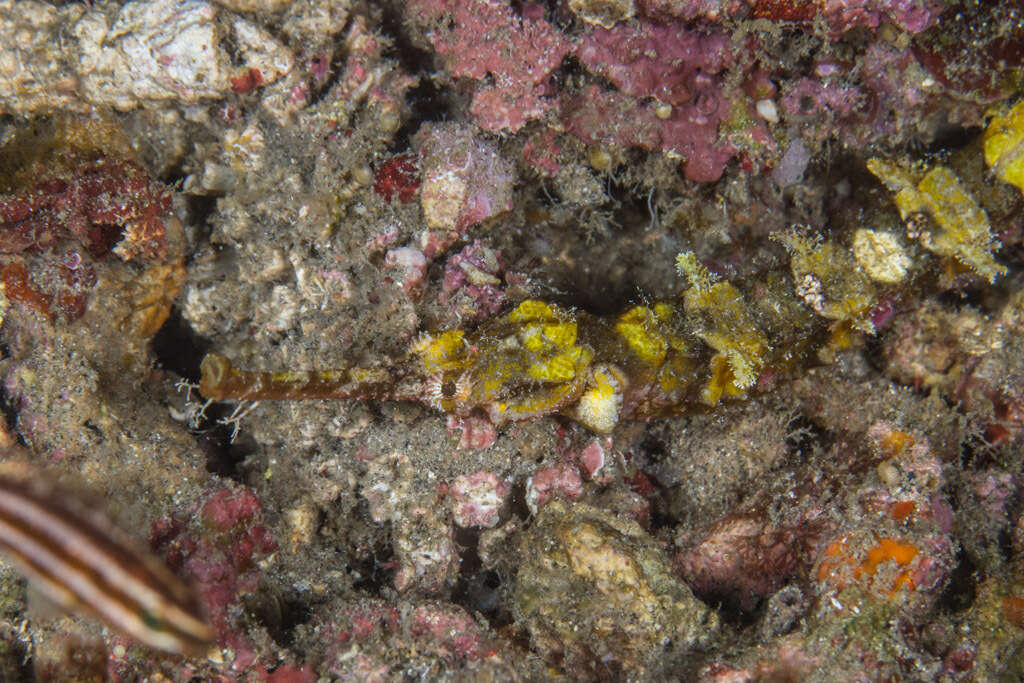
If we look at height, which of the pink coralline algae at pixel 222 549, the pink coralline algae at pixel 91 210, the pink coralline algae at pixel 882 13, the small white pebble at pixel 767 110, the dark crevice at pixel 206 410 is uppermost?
the pink coralline algae at pixel 882 13

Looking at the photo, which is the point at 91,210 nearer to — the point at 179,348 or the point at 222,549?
the point at 179,348

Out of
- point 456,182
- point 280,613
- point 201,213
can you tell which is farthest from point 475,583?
point 201,213

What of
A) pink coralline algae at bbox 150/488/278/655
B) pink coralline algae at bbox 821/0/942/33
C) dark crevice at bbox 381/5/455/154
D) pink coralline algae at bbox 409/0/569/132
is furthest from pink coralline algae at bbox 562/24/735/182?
pink coralline algae at bbox 150/488/278/655

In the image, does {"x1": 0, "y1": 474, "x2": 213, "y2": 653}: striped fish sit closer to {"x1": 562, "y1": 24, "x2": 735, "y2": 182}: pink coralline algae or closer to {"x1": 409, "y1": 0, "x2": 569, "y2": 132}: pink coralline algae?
{"x1": 409, "y1": 0, "x2": 569, "y2": 132}: pink coralline algae

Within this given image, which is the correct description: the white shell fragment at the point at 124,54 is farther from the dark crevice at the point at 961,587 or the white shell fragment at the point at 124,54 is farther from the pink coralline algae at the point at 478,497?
the dark crevice at the point at 961,587

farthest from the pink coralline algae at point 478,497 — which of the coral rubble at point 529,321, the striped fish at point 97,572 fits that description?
the striped fish at point 97,572

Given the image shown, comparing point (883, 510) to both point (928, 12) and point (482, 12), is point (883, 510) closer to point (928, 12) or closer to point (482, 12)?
point (928, 12)

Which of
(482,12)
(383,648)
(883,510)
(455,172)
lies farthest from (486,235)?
(883,510)
